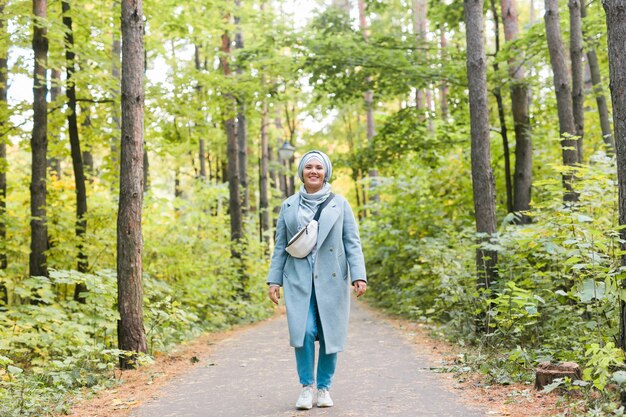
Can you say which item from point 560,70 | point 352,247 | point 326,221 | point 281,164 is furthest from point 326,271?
point 281,164

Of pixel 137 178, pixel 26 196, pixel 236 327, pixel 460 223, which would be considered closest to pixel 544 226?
pixel 137 178

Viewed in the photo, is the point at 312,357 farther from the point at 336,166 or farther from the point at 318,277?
the point at 336,166

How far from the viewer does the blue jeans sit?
4952mm

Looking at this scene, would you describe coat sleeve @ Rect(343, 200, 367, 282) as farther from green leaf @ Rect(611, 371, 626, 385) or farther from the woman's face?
green leaf @ Rect(611, 371, 626, 385)

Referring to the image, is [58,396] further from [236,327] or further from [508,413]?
[236,327]

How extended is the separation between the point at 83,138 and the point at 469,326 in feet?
28.5

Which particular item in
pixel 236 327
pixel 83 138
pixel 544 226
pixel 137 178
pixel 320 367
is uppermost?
pixel 83 138

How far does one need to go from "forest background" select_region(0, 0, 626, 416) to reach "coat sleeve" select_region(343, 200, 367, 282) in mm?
1778

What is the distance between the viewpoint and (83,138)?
41.1 ft

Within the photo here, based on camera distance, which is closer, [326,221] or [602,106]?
[326,221]

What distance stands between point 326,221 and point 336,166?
10106 millimetres

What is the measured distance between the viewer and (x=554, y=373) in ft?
16.1

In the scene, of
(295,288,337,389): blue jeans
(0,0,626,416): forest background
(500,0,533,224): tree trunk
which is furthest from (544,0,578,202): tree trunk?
(295,288,337,389): blue jeans

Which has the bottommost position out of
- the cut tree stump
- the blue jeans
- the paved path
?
the paved path
